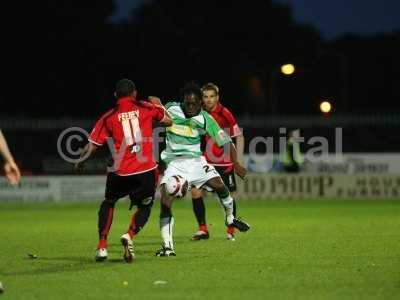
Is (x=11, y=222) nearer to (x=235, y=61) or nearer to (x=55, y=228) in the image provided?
(x=55, y=228)

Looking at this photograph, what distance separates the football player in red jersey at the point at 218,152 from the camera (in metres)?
16.0

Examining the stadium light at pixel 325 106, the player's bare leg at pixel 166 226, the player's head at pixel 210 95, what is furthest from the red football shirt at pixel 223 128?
the stadium light at pixel 325 106

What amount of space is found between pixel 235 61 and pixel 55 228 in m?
36.3

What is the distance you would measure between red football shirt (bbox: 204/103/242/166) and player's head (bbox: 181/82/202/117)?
6.87 feet

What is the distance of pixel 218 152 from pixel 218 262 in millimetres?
4540

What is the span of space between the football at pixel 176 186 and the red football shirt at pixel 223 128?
249cm

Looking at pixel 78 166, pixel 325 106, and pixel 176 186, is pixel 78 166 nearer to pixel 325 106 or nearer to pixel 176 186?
pixel 176 186

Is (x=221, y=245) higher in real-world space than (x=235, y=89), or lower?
lower

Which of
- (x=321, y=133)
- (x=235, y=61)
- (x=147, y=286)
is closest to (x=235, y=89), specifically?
(x=235, y=61)

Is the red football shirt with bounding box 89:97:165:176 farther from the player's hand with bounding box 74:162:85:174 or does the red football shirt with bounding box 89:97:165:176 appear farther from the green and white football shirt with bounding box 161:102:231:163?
the green and white football shirt with bounding box 161:102:231:163

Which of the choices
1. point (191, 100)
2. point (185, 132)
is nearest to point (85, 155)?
point (185, 132)

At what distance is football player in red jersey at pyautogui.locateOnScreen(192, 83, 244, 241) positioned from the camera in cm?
1603

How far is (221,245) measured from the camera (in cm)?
1480

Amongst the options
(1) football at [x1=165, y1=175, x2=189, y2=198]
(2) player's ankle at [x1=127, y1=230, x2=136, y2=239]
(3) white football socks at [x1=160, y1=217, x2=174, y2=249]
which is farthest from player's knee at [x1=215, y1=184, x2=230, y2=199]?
(2) player's ankle at [x1=127, y1=230, x2=136, y2=239]
